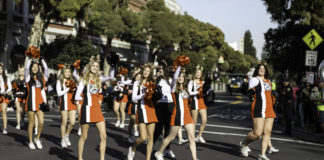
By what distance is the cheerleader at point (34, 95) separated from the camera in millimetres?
8664

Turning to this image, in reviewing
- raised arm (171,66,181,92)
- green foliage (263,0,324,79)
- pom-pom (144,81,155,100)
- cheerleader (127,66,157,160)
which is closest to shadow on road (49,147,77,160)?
cheerleader (127,66,157,160)

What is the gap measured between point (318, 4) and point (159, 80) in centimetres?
1838

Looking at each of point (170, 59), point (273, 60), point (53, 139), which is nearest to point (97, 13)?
point (273, 60)

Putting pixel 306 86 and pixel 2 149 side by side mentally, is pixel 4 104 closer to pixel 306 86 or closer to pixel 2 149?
pixel 2 149

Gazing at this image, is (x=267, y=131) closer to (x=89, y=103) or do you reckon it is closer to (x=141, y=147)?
(x=141, y=147)

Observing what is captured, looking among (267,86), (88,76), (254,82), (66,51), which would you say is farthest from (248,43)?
(88,76)

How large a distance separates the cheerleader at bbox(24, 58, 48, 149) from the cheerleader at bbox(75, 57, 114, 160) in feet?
7.35

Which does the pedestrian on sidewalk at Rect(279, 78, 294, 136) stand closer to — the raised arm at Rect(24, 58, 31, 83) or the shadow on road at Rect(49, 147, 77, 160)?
the shadow on road at Rect(49, 147, 77, 160)

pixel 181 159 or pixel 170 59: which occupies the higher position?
pixel 170 59

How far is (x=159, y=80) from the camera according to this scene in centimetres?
754

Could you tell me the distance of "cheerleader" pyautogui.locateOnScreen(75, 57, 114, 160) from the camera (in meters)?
6.60

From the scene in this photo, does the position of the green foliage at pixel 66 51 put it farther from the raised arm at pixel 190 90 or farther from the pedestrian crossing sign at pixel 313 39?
the raised arm at pixel 190 90

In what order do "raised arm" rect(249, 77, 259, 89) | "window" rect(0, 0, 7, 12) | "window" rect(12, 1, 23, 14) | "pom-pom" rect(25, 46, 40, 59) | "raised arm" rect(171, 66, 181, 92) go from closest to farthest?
1. "raised arm" rect(171, 66, 181, 92)
2. "raised arm" rect(249, 77, 259, 89)
3. "pom-pom" rect(25, 46, 40, 59)
4. "window" rect(0, 0, 7, 12)
5. "window" rect(12, 1, 23, 14)

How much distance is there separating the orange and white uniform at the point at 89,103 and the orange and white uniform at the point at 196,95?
339 centimetres
